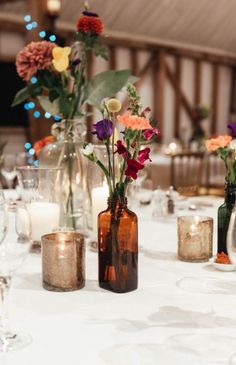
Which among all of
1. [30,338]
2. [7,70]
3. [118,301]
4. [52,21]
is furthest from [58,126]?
[7,70]

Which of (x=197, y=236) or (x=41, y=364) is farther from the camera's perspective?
(x=197, y=236)

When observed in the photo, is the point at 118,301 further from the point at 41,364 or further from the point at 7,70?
the point at 7,70

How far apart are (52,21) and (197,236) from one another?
13.8ft

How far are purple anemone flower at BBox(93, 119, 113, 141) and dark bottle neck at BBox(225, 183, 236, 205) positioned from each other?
389mm

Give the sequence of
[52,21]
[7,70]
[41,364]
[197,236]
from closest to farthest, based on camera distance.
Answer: [41,364], [197,236], [52,21], [7,70]

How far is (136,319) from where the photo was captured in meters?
1.11

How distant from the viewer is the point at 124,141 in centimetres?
127

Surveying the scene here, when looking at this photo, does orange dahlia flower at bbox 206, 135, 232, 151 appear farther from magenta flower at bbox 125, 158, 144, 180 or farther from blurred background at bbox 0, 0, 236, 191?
blurred background at bbox 0, 0, 236, 191

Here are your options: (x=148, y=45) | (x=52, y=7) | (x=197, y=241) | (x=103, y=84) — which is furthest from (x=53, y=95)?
(x=148, y=45)

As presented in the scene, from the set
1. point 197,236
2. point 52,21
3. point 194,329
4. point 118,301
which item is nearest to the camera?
point 194,329

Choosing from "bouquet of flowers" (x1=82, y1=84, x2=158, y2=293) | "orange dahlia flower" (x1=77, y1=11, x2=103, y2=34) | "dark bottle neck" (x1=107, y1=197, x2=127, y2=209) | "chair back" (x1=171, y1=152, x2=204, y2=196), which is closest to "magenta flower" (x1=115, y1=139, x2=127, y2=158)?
"bouquet of flowers" (x1=82, y1=84, x2=158, y2=293)

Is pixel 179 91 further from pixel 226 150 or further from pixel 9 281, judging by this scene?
pixel 9 281

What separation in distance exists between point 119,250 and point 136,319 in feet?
0.70

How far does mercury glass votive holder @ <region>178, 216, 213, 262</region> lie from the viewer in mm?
1528
